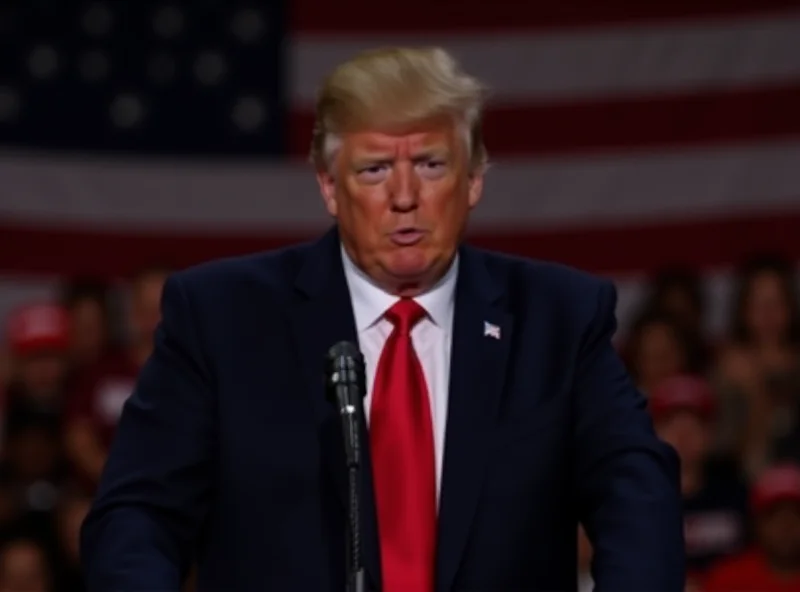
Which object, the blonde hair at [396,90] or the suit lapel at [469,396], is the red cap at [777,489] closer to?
the suit lapel at [469,396]

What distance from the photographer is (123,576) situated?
9.25 feet

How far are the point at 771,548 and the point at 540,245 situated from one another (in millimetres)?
2312

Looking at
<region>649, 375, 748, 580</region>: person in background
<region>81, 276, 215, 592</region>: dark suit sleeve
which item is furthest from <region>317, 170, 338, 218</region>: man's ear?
<region>649, 375, 748, 580</region>: person in background

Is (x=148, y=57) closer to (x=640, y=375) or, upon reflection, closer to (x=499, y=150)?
(x=499, y=150)

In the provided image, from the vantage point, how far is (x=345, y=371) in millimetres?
2789

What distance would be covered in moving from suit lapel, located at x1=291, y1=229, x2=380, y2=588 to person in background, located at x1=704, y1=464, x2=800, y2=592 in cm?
279

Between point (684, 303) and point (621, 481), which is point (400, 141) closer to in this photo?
point (621, 481)

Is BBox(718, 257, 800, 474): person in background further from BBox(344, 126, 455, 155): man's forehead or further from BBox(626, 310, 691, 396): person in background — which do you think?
BBox(344, 126, 455, 155): man's forehead

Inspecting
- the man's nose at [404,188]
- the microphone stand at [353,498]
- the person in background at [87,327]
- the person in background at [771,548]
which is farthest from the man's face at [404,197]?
the person in background at [87,327]

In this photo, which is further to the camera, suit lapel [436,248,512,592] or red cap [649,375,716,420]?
red cap [649,375,716,420]

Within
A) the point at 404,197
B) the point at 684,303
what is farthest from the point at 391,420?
the point at 684,303

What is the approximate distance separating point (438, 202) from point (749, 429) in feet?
12.5

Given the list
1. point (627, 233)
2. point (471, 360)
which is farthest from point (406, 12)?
point (471, 360)

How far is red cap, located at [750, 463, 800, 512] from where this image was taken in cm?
599
